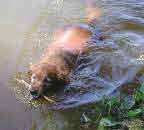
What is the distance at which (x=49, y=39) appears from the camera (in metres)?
6.24

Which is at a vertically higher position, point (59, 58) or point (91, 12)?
point (91, 12)

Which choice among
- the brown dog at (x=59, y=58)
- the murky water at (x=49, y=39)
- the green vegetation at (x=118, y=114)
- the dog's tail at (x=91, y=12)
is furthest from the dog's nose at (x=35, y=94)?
the dog's tail at (x=91, y=12)

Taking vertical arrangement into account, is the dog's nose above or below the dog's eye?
below

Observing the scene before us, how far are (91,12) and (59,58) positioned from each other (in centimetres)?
198

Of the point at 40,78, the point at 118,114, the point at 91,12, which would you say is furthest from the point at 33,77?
the point at 91,12

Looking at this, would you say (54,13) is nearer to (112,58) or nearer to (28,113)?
(112,58)

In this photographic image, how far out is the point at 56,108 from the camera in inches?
177

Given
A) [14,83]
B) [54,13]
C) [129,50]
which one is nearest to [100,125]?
[14,83]

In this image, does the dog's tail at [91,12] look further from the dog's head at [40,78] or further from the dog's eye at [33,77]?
the dog's eye at [33,77]

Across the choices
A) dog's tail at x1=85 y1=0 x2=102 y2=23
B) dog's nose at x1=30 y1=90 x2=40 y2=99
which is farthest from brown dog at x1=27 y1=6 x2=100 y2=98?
dog's tail at x1=85 y1=0 x2=102 y2=23

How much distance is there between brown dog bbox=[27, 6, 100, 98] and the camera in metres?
4.95

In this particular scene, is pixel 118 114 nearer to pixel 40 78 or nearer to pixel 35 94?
pixel 35 94

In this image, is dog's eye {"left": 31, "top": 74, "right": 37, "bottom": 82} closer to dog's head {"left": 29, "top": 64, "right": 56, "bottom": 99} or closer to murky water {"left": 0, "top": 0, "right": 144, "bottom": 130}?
dog's head {"left": 29, "top": 64, "right": 56, "bottom": 99}

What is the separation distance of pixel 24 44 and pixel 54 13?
1517 millimetres
